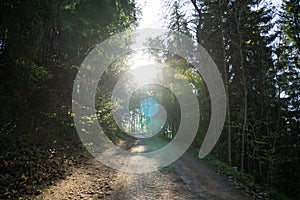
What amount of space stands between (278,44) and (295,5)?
2986 mm

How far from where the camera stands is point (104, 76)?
16.4 metres

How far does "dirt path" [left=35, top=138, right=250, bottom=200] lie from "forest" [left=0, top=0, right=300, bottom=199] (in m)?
0.53

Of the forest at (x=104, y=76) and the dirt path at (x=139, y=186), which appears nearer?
the dirt path at (x=139, y=186)

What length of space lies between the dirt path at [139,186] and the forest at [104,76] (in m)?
0.53

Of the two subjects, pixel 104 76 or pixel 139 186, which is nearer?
pixel 139 186

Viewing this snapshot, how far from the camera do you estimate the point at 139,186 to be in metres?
6.00

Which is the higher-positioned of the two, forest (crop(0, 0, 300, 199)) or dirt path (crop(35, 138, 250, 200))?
forest (crop(0, 0, 300, 199))

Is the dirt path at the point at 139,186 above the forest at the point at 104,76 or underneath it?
underneath

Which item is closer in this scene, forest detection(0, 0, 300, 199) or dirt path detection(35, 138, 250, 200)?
dirt path detection(35, 138, 250, 200)

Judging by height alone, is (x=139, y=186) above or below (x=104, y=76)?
below

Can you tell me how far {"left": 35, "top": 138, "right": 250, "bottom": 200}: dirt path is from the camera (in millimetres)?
5234

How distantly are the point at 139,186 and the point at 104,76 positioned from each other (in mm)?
11617

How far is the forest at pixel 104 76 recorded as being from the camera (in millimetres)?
6809

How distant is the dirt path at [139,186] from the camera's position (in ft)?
17.2
